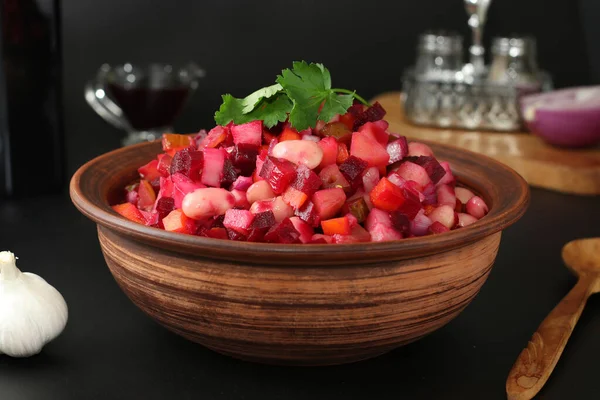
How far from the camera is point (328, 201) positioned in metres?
1.37

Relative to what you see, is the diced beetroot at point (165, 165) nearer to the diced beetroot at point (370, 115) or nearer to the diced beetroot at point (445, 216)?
the diced beetroot at point (370, 115)

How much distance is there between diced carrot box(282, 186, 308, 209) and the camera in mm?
1373

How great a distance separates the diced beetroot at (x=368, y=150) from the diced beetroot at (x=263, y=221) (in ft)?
0.71

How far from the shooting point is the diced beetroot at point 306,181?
1383mm

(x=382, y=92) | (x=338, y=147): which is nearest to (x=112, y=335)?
(x=338, y=147)

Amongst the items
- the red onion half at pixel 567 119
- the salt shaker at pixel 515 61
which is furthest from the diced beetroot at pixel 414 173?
the salt shaker at pixel 515 61

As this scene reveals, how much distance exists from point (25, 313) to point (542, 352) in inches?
33.3

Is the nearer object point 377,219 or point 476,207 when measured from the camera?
point 377,219

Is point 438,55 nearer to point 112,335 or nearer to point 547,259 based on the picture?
point 547,259

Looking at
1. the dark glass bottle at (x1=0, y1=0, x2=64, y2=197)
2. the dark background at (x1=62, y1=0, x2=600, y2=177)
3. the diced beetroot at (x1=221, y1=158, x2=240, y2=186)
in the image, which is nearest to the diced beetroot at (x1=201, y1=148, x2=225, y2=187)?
the diced beetroot at (x1=221, y1=158, x2=240, y2=186)

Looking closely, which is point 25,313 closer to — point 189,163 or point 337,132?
point 189,163

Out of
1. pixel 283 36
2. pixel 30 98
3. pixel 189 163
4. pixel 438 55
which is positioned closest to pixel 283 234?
pixel 189 163

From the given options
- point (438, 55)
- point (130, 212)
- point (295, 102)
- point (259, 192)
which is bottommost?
point (438, 55)

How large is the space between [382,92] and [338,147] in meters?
2.49
